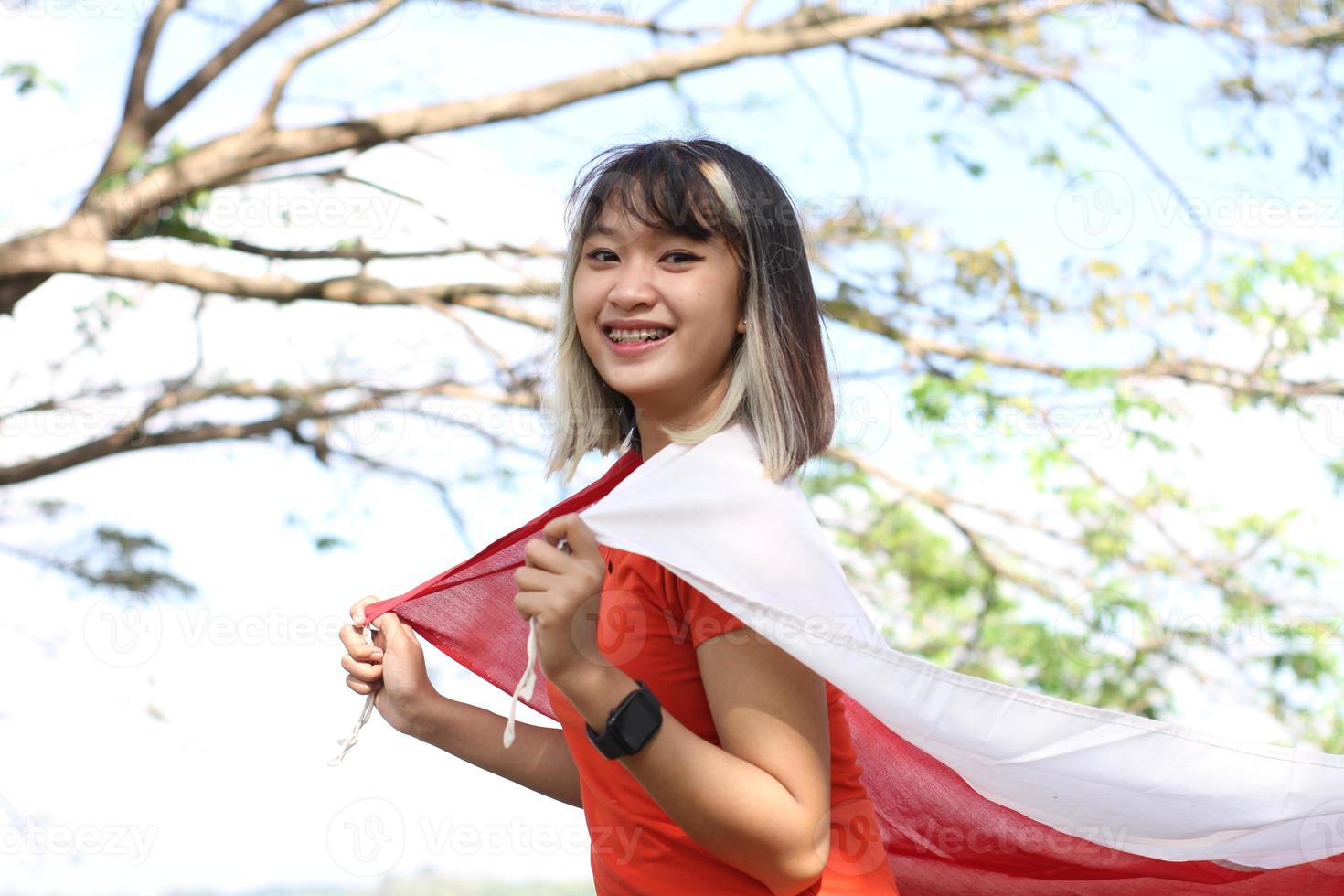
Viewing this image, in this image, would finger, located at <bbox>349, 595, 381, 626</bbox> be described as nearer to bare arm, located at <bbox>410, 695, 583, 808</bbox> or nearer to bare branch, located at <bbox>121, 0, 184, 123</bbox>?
bare arm, located at <bbox>410, 695, 583, 808</bbox>

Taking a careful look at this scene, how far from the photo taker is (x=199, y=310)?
21.6ft

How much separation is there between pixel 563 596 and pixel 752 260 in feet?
1.91

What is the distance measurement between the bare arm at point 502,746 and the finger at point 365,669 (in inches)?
4.2

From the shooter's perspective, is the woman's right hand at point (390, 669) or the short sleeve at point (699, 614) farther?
the woman's right hand at point (390, 669)

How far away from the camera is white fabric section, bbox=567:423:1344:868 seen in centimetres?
168

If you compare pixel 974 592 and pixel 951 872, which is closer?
pixel 951 872

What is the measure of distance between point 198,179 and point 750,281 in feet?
15.6

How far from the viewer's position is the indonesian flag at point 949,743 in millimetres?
1694

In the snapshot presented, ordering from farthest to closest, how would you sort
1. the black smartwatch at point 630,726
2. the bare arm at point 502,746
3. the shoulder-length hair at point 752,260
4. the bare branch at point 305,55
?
the bare branch at point 305,55 < the bare arm at point 502,746 < the shoulder-length hair at point 752,260 < the black smartwatch at point 630,726

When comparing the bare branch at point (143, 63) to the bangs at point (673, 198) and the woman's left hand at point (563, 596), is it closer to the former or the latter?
the bangs at point (673, 198)

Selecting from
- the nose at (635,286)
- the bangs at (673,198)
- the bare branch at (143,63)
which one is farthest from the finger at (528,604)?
the bare branch at (143,63)

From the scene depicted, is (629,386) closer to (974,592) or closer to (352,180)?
(352,180)

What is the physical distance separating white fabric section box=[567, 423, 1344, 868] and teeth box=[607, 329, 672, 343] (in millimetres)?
154

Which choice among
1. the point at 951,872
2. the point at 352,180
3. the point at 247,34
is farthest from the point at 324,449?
the point at 951,872
